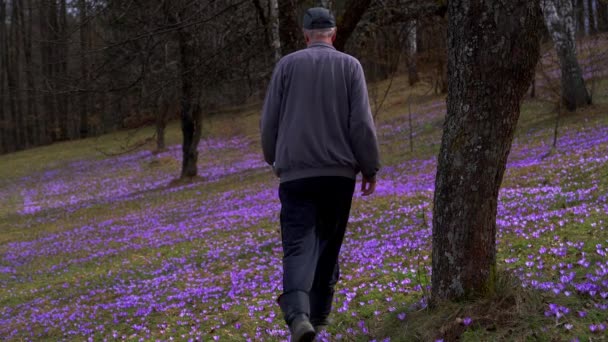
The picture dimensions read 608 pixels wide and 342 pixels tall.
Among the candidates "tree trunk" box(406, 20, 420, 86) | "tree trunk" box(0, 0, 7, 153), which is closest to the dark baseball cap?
"tree trunk" box(406, 20, 420, 86)

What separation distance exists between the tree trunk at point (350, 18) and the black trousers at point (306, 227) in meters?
7.50

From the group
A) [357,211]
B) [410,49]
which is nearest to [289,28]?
[357,211]

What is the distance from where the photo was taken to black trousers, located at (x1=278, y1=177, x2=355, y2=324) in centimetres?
383

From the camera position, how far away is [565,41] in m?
17.9

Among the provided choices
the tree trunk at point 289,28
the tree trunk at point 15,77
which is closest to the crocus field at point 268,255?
the tree trunk at point 289,28

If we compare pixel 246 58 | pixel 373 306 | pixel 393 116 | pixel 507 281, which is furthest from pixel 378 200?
pixel 393 116

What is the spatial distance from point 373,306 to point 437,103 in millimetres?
28888

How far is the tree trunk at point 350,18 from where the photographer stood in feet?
35.4

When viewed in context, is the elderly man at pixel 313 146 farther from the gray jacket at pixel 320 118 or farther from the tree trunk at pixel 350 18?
the tree trunk at pixel 350 18

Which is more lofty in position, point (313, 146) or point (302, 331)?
point (313, 146)

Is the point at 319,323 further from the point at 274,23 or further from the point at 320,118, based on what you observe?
the point at 274,23

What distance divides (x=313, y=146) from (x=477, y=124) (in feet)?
3.60

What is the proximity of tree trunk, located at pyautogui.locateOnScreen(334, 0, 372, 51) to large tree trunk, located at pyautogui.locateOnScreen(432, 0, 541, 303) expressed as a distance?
7.33 metres

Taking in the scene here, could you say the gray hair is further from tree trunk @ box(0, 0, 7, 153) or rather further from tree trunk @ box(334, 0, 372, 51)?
tree trunk @ box(0, 0, 7, 153)
